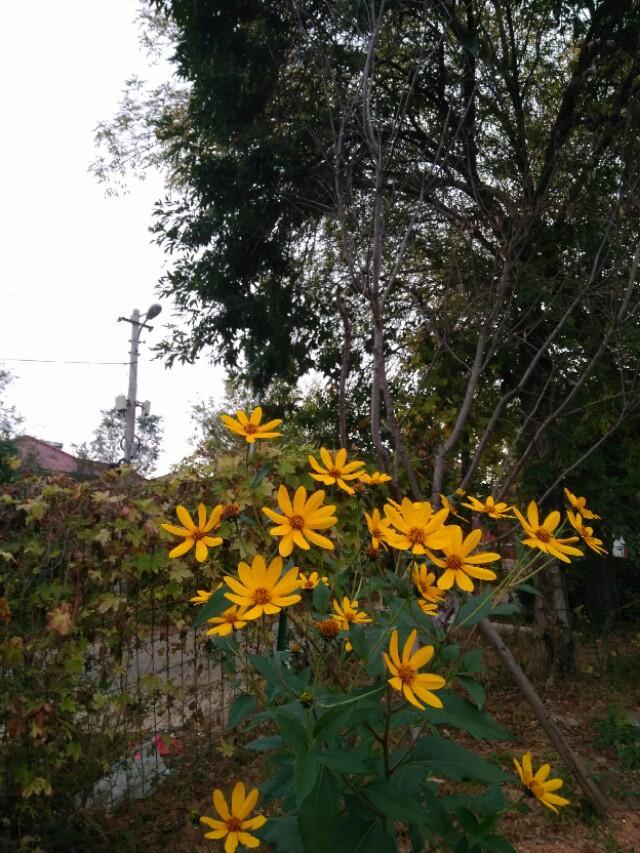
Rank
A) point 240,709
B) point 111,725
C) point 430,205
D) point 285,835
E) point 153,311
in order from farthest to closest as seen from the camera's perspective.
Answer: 1. point 153,311
2. point 430,205
3. point 111,725
4. point 240,709
5. point 285,835

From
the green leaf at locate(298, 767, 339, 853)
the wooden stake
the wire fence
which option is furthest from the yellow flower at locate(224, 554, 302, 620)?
the wooden stake

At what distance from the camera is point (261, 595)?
97cm

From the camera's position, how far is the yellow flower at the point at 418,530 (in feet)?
3.21

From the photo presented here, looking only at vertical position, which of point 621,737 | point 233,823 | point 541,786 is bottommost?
point 621,737

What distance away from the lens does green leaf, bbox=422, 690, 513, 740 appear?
1000 millimetres

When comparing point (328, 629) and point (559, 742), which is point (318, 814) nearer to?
point (328, 629)

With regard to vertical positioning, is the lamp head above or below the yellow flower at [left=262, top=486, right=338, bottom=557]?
above

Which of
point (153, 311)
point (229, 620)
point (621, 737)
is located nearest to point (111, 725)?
point (229, 620)

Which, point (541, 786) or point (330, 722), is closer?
point (330, 722)

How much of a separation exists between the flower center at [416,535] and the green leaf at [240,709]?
444 mm

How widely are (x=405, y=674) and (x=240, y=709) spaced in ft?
1.22

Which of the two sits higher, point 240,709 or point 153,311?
point 153,311

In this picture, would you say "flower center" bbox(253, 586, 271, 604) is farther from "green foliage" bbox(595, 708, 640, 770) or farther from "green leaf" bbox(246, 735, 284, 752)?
"green foliage" bbox(595, 708, 640, 770)

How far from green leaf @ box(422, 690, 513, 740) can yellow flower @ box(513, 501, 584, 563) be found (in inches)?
11.3
